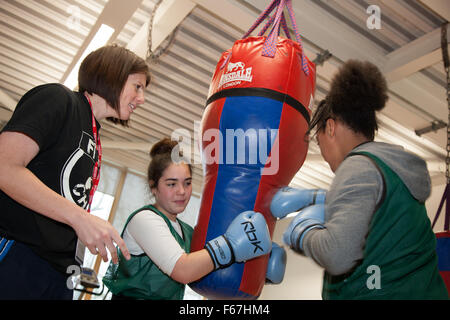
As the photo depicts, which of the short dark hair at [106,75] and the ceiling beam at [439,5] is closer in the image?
the short dark hair at [106,75]

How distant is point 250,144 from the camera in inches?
73.9

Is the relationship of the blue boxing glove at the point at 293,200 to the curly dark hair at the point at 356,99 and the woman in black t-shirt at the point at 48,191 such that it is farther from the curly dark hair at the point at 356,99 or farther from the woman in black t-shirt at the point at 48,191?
the woman in black t-shirt at the point at 48,191

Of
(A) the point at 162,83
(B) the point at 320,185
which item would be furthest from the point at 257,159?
(B) the point at 320,185

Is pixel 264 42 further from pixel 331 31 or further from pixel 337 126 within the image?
pixel 331 31

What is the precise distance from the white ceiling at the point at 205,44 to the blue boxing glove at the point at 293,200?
2.37 meters

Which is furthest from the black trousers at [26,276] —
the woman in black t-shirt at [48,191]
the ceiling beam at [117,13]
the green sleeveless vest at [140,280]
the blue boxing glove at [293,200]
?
the ceiling beam at [117,13]

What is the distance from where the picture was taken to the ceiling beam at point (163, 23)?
3.97 meters

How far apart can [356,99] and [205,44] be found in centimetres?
356

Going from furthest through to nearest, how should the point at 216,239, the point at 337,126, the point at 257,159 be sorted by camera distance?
the point at 257,159 < the point at 216,239 < the point at 337,126

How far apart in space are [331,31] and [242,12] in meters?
0.94

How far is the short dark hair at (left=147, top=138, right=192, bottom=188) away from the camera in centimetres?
236

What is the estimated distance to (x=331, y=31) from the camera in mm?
3936
